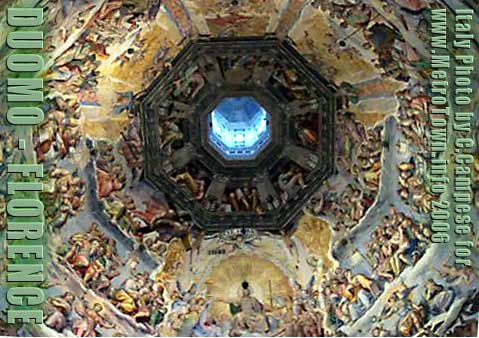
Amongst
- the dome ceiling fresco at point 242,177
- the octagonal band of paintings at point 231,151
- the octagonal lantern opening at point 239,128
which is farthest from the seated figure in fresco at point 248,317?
the octagonal lantern opening at point 239,128

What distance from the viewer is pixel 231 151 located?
1584 centimetres

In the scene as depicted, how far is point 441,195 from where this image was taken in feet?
46.3

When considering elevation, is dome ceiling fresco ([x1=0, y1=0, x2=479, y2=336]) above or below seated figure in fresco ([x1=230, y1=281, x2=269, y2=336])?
above

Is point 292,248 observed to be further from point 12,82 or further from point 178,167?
point 12,82

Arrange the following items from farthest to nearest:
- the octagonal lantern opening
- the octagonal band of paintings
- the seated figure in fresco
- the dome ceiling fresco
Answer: the octagonal lantern opening < the octagonal band of paintings < the seated figure in fresco < the dome ceiling fresco

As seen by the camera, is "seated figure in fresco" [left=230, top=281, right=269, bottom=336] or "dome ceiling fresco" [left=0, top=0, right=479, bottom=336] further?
"seated figure in fresco" [left=230, top=281, right=269, bottom=336]

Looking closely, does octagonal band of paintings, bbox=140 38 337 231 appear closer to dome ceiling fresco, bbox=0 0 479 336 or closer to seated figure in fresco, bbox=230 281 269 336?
dome ceiling fresco, bbox=0 0 479 336

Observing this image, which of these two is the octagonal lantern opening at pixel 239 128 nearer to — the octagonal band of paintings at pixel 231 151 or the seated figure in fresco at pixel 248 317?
the octagonal band of paintings at pixel 231 151

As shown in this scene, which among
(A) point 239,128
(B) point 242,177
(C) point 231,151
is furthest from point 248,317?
(A) point 239,128

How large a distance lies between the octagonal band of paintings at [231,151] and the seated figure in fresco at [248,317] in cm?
105

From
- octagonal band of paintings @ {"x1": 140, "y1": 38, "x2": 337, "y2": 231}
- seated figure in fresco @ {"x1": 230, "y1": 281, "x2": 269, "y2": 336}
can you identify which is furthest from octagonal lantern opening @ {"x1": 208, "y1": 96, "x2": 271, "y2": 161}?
seated figure in fresco @ {"x1": 230, "y1": 281, "x2": 269, "y2": 336}

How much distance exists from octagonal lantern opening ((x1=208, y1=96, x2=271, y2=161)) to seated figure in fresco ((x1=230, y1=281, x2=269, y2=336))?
2060 mm

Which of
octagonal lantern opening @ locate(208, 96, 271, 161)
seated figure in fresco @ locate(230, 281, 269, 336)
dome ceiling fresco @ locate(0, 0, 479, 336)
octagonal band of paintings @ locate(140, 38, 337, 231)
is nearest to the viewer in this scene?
dome ceiling fresco @ locate(0, 0, 479, 336)

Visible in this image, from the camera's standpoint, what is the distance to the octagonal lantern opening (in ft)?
51.5
